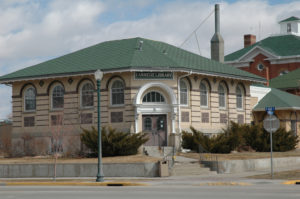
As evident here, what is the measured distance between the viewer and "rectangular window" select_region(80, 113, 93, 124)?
42144mm

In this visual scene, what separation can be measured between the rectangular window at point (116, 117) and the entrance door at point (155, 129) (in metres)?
1.63

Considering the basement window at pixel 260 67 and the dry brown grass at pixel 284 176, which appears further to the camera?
the basement window at pixel 260 67

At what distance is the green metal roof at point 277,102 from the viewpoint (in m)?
50.6

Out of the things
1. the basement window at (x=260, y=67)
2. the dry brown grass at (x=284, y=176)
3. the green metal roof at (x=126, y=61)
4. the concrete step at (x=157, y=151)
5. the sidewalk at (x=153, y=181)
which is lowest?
the sidewalk at (x=153, y=181)

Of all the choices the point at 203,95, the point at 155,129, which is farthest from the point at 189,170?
the point at 203,95

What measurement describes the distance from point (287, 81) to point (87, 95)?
27958 mm

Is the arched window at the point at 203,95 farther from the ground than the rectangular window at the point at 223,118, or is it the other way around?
the arched window at the point at 203,95

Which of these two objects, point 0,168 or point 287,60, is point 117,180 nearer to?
point 0,168

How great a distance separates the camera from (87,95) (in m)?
42.3

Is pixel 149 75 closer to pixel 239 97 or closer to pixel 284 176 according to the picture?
pixel 239 97

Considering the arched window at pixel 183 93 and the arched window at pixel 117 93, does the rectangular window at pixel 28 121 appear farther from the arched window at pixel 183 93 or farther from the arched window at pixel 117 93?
the arched window at pixel 183 93

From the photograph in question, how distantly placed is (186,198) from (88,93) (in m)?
23.1

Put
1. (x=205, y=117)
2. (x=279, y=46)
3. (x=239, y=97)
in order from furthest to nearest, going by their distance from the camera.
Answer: (x=279, y=46) < (x=239, y=97) < (x=205, y=117)

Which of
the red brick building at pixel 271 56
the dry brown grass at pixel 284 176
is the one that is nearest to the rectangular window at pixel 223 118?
the dry brown grass at pixel 284 176
